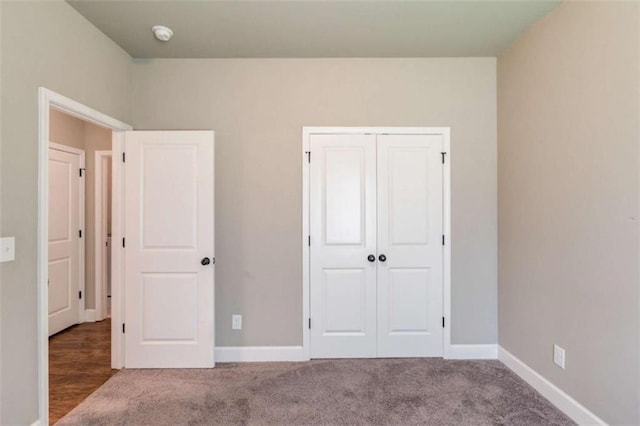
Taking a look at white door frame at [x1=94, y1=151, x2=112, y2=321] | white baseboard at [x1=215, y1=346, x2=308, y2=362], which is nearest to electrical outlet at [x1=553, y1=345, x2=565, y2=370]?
white baseboard at [x1=215, y1=346, x2=308, y2=362]

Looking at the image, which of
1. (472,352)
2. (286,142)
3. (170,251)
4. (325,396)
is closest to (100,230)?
(170,251)

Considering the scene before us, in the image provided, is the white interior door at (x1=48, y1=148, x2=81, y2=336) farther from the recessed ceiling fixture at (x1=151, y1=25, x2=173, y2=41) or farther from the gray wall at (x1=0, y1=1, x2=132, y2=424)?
the recessed ceiling fixture at (x1=151, y1=25, x2=173, y2=41)

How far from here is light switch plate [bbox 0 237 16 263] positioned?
1581 millimetres

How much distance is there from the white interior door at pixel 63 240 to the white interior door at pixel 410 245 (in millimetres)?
3497

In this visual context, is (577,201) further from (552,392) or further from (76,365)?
(76,365)

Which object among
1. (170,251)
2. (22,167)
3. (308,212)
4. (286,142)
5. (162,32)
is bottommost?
(170,251)

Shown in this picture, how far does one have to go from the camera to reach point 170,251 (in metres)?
2.58

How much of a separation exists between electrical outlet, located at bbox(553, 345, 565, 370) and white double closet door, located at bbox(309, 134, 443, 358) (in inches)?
33.5

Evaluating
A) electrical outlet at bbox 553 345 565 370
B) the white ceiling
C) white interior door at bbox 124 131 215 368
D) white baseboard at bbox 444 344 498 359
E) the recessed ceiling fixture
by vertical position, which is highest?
the white ceiling

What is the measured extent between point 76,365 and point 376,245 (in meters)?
2.83

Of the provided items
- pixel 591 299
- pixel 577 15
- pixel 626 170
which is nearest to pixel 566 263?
pixel 591 299

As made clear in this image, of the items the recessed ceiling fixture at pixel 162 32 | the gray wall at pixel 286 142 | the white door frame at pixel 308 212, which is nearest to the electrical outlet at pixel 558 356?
the gray wall at pixel 286 142

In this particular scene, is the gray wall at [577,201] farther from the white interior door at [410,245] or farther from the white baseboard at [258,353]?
the white baseboard at [258,353]

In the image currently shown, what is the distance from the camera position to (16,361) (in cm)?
167
